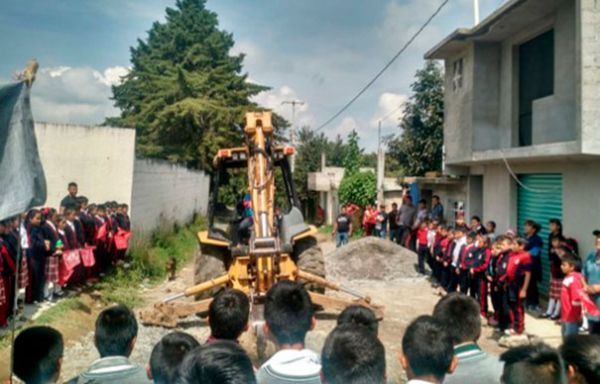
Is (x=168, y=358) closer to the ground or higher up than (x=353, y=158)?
closer to the ground

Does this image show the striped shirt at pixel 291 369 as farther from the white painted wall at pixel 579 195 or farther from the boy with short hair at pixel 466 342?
the white painted wall at pixel 579 195

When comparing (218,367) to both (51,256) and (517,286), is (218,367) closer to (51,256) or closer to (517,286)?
(517,286)

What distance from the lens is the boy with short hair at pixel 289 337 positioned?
2783mm

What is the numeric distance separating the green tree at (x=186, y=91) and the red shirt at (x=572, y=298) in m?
19.3

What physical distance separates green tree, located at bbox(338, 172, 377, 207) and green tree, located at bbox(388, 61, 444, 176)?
2392mm

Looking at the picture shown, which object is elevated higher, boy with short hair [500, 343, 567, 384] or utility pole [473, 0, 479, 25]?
utility pole [473, 0, 479, 25]

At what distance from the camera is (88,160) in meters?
13.5

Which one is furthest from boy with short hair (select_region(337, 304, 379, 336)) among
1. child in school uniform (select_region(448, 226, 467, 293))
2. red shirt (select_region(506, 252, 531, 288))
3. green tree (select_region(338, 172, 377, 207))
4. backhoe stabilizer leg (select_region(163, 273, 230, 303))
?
green tree (select_region(338, 172, 377, 207))

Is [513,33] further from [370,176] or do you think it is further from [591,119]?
[370,176]

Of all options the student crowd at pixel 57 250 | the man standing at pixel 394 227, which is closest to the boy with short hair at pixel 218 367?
the student crowd at pixel 57 250

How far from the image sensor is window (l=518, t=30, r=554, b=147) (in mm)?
11234

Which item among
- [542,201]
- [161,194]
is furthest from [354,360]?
[161,194]

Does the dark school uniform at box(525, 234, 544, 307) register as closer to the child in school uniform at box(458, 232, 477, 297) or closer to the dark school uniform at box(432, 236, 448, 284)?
the child in school uniform at box(458, 232, 477, 297)

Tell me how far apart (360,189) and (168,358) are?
2053 cm
